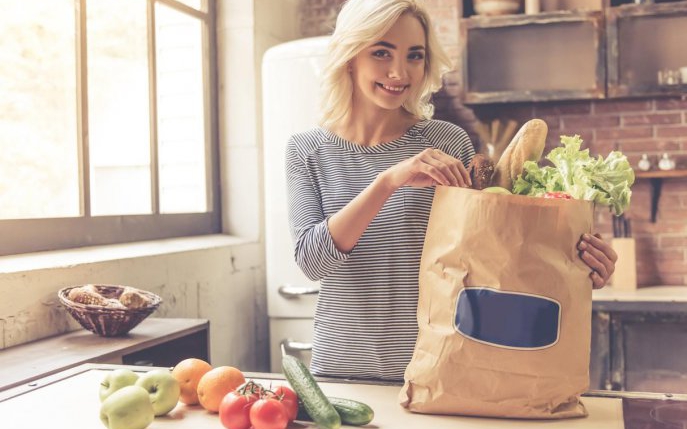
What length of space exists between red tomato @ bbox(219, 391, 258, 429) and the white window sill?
124 cm

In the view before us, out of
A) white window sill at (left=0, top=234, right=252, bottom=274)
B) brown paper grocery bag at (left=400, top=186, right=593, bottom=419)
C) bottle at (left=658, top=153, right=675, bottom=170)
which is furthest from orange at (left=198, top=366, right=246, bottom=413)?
bottle at (left=658, top=153, right=675, bottom=170)

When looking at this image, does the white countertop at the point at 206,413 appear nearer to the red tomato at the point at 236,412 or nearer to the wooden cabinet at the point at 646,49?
the red tomato at the point at 236,412

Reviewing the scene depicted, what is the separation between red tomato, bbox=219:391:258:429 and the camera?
1106 millimetres

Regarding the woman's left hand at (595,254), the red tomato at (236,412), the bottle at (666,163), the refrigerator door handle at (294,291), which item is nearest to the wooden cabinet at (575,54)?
the bottle at (666,163)

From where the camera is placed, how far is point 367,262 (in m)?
1.63

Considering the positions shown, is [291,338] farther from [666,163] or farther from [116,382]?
[116,382]

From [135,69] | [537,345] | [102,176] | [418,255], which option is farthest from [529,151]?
[135,69]

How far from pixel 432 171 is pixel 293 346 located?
238 cm

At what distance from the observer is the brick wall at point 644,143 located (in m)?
3.71

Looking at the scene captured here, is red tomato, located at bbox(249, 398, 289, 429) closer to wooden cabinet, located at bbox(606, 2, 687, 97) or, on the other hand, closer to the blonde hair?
the blonde hair

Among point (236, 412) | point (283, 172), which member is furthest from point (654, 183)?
point (236, 412)

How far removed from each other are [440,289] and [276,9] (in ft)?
10.3

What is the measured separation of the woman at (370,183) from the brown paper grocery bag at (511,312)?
40 cm

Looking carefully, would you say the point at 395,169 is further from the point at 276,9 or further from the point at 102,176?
the point at 276,9
